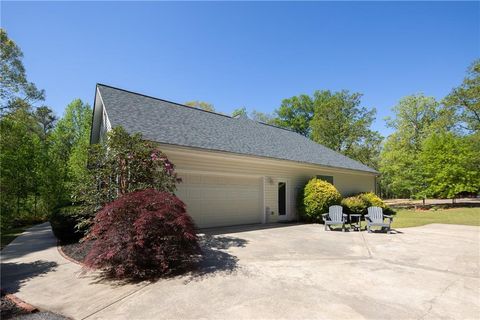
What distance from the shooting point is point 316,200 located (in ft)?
41.3

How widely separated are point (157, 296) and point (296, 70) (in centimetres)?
1856

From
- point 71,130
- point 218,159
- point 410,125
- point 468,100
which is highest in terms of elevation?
point 468,100

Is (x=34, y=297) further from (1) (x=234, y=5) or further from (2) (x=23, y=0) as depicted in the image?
(1) (x=234, y=5)

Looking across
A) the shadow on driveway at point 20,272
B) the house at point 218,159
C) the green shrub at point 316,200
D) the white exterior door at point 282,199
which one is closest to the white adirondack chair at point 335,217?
the green shrub at point 316,200

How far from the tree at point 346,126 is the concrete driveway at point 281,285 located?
23307 millimetres

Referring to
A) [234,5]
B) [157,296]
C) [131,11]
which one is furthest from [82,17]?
[157,296]

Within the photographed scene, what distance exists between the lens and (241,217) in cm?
1161

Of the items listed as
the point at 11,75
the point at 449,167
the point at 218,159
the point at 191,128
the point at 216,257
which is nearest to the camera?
the point at 216,257

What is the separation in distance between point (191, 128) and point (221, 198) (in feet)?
11.1

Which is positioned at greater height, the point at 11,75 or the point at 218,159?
the point at 11,75

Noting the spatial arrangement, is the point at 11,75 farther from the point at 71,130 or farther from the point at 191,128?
the point at 191,128

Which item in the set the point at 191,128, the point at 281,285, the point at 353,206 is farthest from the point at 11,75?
the point at 353,206

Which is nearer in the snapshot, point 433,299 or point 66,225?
point 433,299

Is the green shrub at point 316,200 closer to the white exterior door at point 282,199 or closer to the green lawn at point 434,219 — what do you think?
the white exterior door at point 282,199
